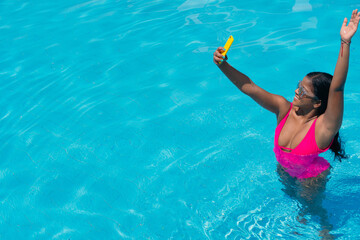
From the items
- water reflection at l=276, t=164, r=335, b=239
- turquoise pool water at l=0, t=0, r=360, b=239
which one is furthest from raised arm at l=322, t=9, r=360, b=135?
turquoise pool water at l=0, t=0, r=360, b=239

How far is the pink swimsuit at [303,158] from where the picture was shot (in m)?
2.94

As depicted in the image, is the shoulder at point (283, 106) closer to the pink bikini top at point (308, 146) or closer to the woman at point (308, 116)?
the woman at point (308, 116)

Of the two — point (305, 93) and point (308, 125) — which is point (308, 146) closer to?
point (308, 125)

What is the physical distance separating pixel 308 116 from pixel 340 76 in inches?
22.9

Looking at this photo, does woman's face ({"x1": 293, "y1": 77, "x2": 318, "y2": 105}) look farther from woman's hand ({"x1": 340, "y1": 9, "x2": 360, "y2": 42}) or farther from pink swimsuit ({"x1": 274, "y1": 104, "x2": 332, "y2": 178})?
woman's hand ({"x1": 340, "y1": 9, "x2": 360, "y2": 42})

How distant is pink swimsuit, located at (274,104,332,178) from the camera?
294cm

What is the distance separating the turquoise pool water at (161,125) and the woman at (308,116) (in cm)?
43

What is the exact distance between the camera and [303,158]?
307 centimetres

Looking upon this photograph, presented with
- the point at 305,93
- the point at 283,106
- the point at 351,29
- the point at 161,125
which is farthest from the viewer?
the point at 161,125

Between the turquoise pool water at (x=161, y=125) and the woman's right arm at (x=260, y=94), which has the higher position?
the woman's right arm at (x=260, y=94)

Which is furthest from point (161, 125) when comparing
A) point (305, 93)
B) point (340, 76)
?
point (340, 76)

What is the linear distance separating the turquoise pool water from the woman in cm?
43

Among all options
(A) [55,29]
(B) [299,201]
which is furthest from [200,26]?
(B) [299,201]

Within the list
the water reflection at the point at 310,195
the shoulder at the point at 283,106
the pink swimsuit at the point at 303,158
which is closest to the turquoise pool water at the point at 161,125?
the water reflection at the point at 310,195
